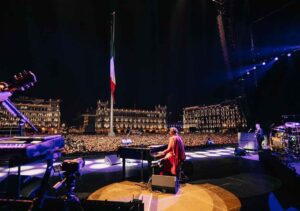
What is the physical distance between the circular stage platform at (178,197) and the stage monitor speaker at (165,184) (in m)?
0.12

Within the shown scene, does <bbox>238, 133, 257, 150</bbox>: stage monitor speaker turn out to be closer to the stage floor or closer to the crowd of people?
the crowd of people

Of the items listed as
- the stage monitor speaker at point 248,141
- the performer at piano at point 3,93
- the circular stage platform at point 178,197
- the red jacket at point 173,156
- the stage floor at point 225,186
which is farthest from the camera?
the stage monitor speaker at point 248,141

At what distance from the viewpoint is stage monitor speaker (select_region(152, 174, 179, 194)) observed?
480cm

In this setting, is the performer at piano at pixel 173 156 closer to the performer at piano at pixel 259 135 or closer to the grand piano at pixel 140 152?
the grand piano at pixel 140 152

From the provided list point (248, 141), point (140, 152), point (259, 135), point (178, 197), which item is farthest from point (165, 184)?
point (248, 141)

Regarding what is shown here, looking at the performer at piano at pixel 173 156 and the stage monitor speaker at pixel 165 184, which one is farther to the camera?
the performer at piano at pixel 173 156

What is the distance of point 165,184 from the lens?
4.90m

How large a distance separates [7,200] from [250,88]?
1494 centimetres

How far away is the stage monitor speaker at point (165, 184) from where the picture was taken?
4801mm

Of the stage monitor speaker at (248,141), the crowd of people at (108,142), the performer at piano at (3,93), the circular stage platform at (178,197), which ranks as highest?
the performer at piano at (3,93)

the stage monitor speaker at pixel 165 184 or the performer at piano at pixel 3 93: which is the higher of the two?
the performer at piano at pixel 3 93

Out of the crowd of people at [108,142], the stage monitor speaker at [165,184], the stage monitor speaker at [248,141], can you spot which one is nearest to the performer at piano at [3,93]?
the stage monitor speaker at [165,184]

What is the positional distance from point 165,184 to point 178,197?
1.47 ft

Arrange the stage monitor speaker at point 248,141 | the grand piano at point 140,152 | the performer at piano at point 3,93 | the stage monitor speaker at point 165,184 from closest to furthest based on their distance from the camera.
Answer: the performer at piano at point 3,93 → the stage monitor speaker at point 165,184 → the grand piano at point 140,152 → the stage monitor speaker at point 248,141
